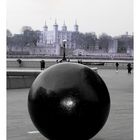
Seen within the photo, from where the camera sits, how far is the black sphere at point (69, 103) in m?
6.61

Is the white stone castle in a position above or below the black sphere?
above

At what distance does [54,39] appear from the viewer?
146 metres

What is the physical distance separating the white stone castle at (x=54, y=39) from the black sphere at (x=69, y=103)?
126391 mm

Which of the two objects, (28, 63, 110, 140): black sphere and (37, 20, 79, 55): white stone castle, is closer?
(28, 63, 110, 140): black sphere

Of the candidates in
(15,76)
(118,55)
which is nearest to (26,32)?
(118,55)

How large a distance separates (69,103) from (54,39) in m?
140

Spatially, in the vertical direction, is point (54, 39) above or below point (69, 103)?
above

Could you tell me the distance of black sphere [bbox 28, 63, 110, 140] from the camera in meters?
6.61

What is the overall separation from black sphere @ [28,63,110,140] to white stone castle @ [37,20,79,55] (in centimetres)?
12639

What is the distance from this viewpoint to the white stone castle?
447 ft

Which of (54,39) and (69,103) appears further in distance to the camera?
(54,39)
